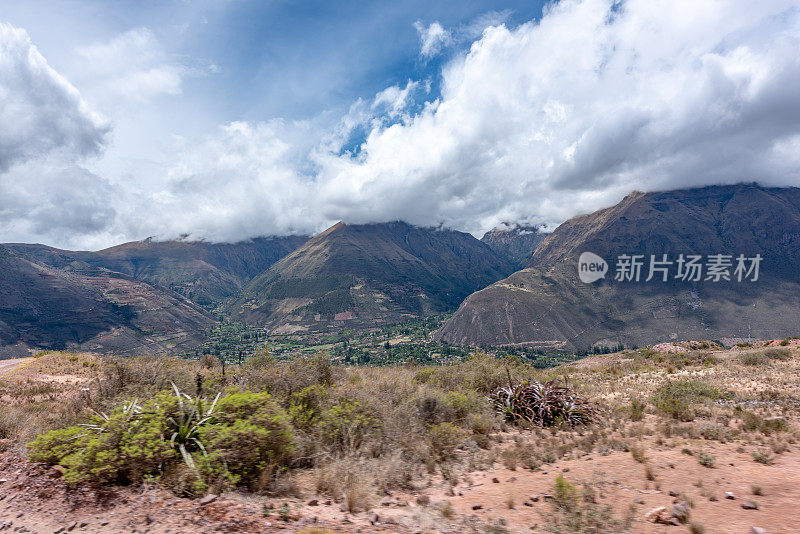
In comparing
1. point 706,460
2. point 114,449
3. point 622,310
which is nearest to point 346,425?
point 114,449

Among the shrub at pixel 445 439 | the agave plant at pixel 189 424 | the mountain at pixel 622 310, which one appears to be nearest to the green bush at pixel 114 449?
the agave plant at pixel 189 424

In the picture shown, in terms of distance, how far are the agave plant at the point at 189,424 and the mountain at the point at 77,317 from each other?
139 meters

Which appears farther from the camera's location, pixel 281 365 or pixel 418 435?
pixel 281 365

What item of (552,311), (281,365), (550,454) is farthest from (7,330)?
(552,311)

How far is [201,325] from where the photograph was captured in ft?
590

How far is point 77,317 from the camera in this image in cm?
13788

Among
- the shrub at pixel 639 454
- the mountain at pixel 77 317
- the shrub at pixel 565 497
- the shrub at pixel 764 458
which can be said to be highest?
the shrub at pixel 764 458

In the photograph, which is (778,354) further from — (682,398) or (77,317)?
(77,317)

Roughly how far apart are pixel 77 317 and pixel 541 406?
195074 mm

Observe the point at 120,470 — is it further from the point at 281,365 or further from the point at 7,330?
the point at 7,330

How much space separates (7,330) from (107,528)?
18483cm

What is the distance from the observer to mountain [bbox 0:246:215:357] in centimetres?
12081

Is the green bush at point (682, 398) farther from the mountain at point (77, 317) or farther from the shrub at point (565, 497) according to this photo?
the mountain at point (77, 317)

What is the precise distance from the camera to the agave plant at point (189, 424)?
6.04 metres
